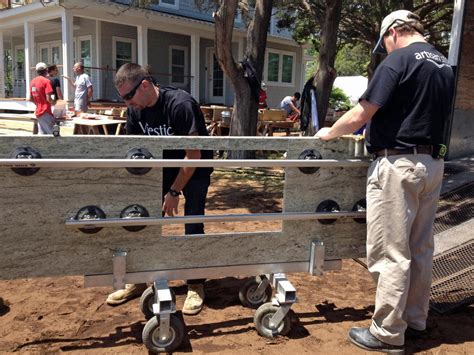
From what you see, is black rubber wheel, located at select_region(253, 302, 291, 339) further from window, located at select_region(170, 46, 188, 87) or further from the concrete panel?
window, located at select_region(170, 46, 188, 87)

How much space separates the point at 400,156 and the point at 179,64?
17728 mm

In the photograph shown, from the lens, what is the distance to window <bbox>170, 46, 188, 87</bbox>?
1936cm

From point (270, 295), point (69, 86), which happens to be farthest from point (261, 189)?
point (69, 86)

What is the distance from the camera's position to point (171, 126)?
3436mm

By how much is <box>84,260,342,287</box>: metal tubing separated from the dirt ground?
42 centimetres

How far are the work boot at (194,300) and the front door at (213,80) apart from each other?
1726 centimetres

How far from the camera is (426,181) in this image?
2850 mm

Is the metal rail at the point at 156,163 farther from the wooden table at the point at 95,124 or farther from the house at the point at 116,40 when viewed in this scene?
the house at the point at 116,40

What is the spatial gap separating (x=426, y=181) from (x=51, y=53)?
19270mm

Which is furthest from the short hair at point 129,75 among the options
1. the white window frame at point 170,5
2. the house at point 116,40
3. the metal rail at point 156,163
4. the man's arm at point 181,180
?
the white window frame at point 170,5

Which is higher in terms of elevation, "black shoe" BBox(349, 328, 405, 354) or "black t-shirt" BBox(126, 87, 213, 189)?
"black t-shirt" BBox(126, 87, 213, 189)

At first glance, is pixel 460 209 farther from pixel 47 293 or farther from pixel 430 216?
pixel 47 293

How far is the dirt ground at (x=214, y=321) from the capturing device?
9.91ft

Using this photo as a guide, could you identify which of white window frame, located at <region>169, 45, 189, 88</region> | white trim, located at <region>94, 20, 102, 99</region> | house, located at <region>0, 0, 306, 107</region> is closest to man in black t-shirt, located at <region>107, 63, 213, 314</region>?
house, located at <region>0, 0, 306, 107</region>
